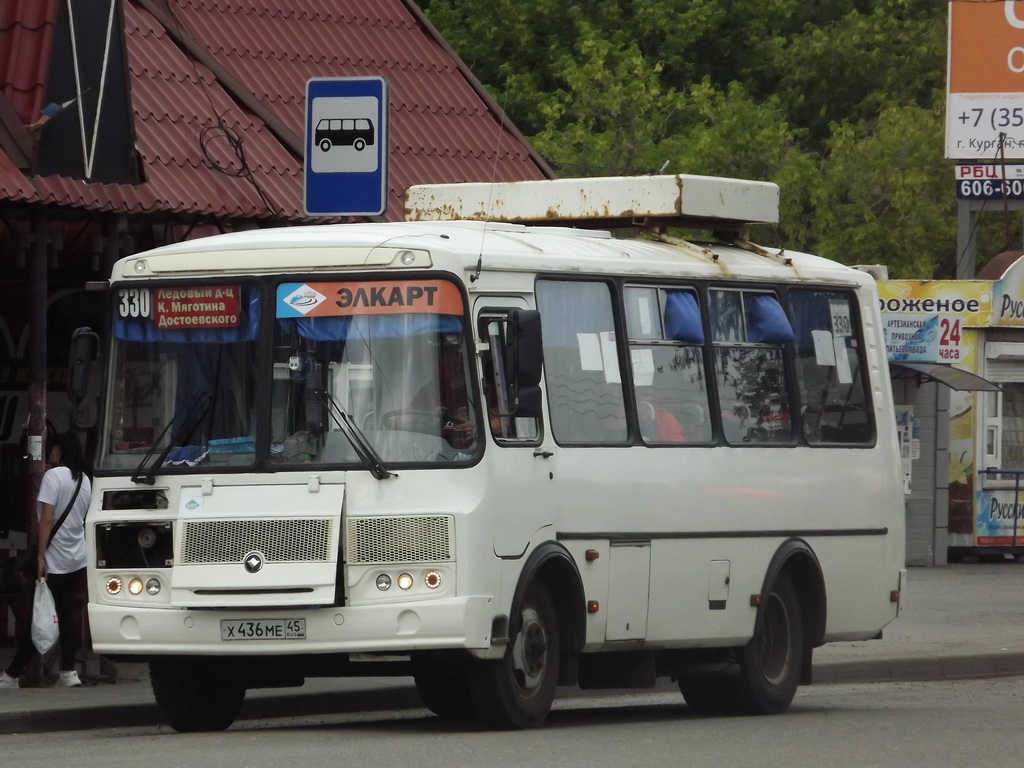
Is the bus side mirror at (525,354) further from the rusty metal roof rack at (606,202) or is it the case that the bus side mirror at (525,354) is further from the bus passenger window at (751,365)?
the rusty metal roof rack at (606,202)

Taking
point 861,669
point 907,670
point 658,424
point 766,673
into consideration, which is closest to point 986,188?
point 907,670

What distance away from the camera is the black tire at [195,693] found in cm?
1184

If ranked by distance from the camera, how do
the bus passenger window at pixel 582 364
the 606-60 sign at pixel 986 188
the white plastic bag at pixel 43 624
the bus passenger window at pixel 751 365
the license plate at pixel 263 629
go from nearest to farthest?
the license plate at pixel 263 629 → the bus passenger window at pixel 582 364 → the bus passenger window at pixel 751 365 → the white plastic bag at pixel 43 624 → the 606-60 sign at pixel 986 188

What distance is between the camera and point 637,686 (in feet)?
42.0

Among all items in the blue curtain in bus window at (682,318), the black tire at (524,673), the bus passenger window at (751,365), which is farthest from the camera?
the bus passenger window at (751,365)

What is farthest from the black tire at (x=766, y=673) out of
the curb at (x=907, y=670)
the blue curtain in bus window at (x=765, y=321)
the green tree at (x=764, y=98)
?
the green tree at (x=764, y=98)

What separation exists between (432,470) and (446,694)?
1850 millimetres

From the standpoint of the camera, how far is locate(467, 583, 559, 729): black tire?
11180 millimetres

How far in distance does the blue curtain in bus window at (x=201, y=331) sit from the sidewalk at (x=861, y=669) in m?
2.42

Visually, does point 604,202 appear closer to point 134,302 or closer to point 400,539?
point 134,302

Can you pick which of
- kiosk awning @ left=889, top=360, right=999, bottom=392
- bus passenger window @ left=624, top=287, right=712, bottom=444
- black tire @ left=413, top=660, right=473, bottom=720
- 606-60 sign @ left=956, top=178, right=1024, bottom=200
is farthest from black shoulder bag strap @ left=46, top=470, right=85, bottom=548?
606-60 sign @ left=956, top=178, right=1024, bottom=200

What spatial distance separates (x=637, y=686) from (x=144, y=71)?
6453mm

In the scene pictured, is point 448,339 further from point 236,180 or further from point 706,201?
point 236,180

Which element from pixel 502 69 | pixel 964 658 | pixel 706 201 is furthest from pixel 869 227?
pixel 706 201
